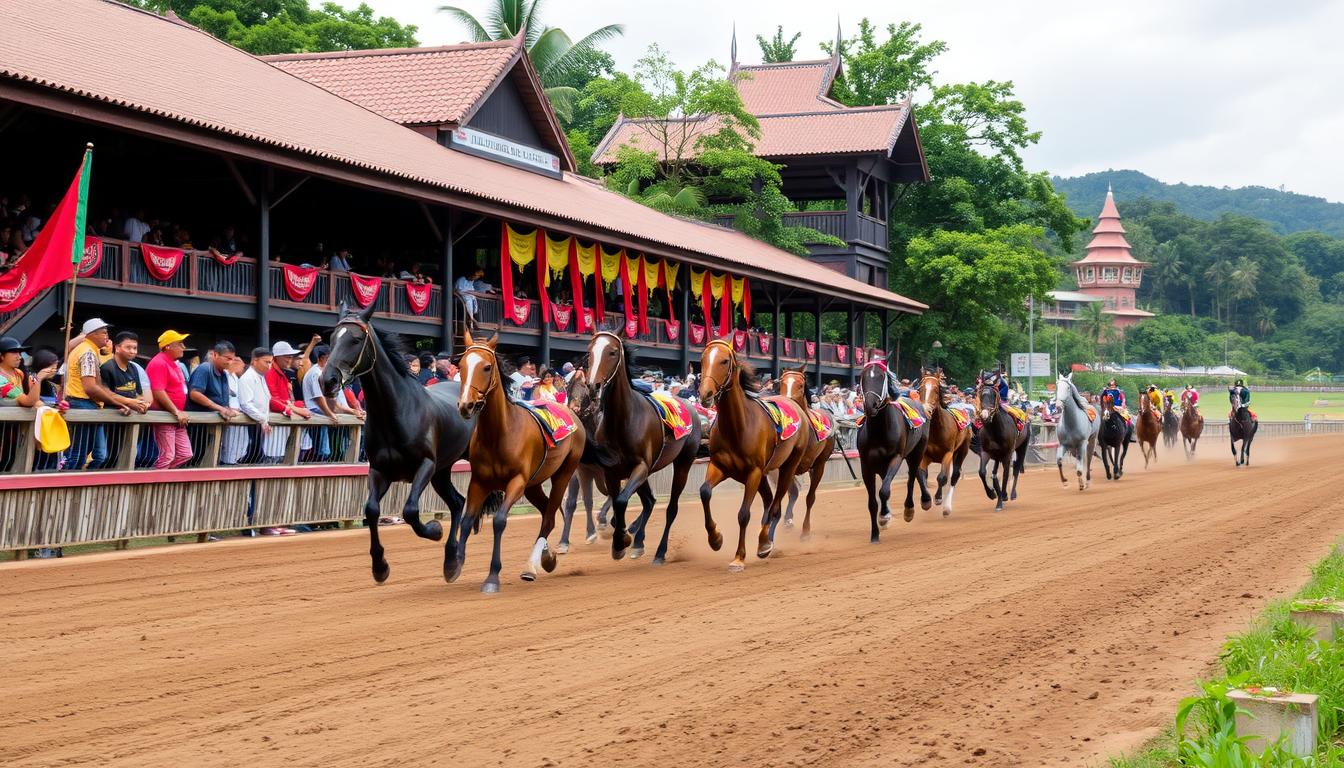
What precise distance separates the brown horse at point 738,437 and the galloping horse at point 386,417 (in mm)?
2514

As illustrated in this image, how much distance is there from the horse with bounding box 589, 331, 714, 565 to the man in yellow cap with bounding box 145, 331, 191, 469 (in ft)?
14.0

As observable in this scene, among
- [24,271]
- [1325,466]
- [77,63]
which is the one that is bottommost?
[1325,466]

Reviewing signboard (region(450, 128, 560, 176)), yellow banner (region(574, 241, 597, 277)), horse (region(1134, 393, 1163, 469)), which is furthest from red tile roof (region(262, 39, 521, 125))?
horse (region(1134, 393, 1163, 469))

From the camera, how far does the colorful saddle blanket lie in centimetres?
1547

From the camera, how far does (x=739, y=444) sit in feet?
42.3

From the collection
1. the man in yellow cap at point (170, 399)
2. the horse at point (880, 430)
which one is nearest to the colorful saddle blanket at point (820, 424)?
the horse at point (880, 430)

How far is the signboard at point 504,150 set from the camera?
31969 mm

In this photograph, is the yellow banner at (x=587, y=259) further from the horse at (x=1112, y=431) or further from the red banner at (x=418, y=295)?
the horse at (x=1112, y=431)

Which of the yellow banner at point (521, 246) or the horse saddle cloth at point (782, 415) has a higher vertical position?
the yellow banner at point (521, 246)

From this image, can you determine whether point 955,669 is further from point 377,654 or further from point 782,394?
point 782,394

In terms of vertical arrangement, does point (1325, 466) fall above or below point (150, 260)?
below

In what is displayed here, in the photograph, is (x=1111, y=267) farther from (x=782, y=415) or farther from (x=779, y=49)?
(x=782, y=415)

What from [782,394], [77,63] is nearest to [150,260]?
[77,63]

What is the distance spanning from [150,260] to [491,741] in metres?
15.6
